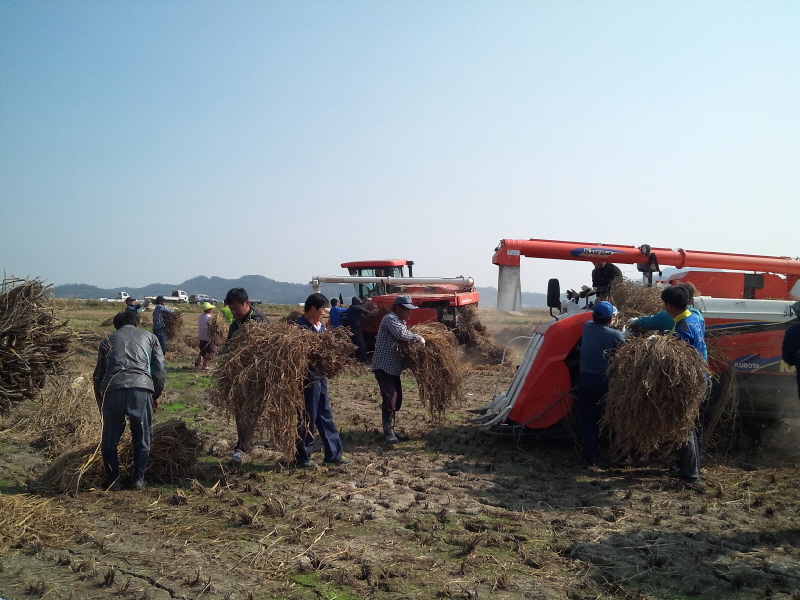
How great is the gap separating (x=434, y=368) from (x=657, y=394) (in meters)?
2.59

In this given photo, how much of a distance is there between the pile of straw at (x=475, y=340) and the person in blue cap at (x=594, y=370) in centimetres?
890

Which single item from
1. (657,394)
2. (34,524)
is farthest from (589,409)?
(34,524)

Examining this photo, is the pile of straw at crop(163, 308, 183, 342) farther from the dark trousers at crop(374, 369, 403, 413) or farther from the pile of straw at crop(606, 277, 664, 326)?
the pile of straw at crop(606, 277, 664, 326)

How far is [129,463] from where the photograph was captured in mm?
5449

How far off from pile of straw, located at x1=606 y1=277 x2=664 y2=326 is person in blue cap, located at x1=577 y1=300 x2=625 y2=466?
677mm

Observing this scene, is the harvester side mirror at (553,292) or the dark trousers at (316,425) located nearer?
the dark trousers at (316,425)

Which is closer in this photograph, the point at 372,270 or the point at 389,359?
the point at 389,359

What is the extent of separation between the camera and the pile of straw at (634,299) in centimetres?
667

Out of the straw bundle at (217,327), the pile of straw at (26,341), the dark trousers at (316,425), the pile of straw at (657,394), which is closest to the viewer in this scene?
the pile of straw at (26,341)

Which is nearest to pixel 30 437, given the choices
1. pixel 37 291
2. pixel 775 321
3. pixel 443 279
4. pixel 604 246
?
pixel 37 291

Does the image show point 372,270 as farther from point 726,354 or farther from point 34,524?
point 34,524

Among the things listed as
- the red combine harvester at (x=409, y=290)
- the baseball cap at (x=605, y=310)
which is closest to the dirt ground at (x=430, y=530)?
the baseball cap at (x=605, y=310)

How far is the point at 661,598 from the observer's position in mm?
3400

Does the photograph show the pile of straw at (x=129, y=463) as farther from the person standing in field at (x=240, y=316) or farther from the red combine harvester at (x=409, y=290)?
the red combine harvester at (x=409, y=290)
